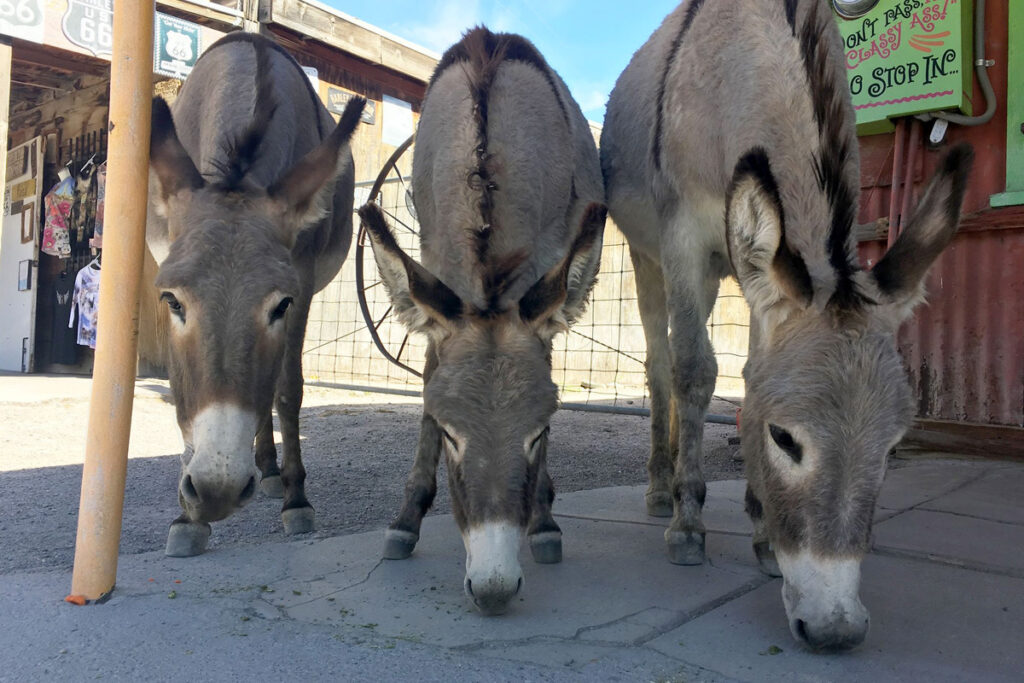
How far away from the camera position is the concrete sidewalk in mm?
2049

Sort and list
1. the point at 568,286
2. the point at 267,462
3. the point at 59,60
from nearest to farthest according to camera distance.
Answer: the point at 568,286, the point at 267,462, the point at 59,60

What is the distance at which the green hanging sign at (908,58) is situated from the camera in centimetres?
530

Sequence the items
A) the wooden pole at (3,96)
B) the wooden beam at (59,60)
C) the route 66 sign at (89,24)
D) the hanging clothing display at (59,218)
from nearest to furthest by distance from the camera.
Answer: the wooden pole at (3,96) < the route 66 sign at (89,24) < the wooden beam at (59,60) < the hanging clothing display at (59,218)

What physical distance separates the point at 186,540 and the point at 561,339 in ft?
26.9

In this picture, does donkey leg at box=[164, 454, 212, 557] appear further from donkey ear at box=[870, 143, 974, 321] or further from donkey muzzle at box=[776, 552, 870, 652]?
donkey ear at box=[870, 143, 974, 321]

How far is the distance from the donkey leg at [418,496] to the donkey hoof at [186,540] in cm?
75

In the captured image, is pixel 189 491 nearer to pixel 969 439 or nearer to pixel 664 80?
pixel 664 80

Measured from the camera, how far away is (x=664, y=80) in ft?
12.0

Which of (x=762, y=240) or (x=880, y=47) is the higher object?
(x=880, y=47)

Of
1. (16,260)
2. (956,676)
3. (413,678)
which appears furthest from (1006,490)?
(16,260)

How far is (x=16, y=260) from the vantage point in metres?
13.1

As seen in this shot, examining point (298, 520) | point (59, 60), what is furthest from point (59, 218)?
point (298, 520)

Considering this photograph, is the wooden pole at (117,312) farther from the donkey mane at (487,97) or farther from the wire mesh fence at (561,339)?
the wire mesh fence at (561,339)

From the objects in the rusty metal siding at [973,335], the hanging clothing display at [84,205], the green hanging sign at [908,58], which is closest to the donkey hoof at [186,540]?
the rusty metal siding at [973,335]
